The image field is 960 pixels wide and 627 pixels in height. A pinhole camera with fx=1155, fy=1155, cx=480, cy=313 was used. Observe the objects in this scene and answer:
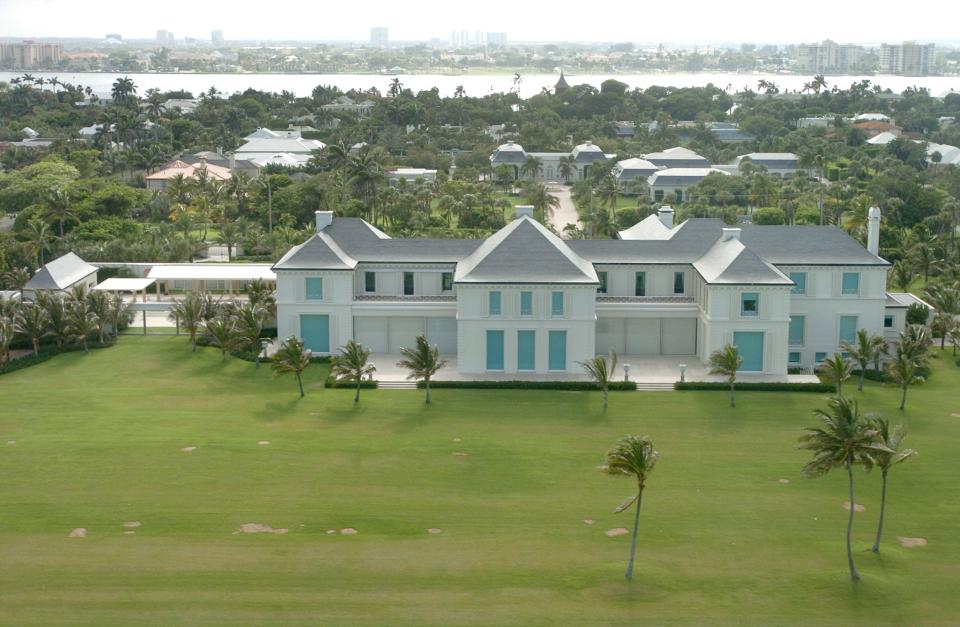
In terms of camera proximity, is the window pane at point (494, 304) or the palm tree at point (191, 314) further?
the palm tree at point (191, 314)

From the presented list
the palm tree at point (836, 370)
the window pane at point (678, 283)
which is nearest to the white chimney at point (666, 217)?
the window pane at point (678, 283)

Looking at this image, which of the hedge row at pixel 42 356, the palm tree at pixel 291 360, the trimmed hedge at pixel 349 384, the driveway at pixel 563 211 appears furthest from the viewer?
the driveway at pixel 563 211

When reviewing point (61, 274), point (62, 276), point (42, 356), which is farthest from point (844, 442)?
point (61, 274)

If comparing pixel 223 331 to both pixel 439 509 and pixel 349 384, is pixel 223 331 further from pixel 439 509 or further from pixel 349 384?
pixel 439 509

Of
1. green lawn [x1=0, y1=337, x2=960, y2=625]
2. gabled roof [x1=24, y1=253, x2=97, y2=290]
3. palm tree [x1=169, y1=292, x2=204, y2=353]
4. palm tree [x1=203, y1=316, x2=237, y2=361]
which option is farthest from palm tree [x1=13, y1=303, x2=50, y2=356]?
palm tree [x1=203, y1=316, x2=237, y2=361]

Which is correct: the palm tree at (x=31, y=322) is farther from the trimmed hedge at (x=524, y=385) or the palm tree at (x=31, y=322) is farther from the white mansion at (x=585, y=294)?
the trimmed hedge at (x=524, y=385)

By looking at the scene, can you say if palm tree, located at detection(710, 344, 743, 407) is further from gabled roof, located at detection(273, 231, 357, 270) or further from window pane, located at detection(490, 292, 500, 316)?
gabled roof, located at detection(273, 231, 357, 270)

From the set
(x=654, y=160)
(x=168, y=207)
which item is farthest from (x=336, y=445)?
(x=654, y=160)

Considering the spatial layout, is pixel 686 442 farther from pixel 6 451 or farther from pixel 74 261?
pixel 74 261
